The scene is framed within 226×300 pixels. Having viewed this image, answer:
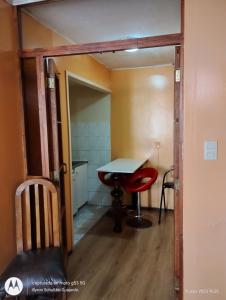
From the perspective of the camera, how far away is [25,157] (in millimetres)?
2135

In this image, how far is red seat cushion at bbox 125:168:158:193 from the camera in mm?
3668

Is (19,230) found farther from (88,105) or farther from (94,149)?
(88,105)

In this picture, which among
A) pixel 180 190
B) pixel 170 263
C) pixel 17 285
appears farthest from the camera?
pixel 170 263

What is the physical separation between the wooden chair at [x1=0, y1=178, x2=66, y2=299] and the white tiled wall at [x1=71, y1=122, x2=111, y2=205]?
2.41 meters

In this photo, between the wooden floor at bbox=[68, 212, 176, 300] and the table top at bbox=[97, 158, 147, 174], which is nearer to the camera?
the wooden floor at bbox=[68, 212, 176, 300]

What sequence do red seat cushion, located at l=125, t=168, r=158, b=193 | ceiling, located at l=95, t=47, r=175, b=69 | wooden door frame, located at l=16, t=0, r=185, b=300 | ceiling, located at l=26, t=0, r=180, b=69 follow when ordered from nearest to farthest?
wooden door frame, located at l=16, t=0, r=185, b=300
ceiling, located at l=26, t=0, r=180, b=69
ceiling, located at l=95, t=47, r=175, b=69
red seat cushion, located at l=125, t=168, r=158, b=193

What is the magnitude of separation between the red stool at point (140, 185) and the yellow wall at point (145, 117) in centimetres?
49

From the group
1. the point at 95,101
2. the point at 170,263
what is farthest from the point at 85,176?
the point at 170,263

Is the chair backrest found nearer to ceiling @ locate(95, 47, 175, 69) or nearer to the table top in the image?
the table top

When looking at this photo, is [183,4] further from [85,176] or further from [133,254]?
[85,176]

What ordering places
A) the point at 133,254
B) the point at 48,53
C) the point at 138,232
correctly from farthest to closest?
the point at 138,232
the point at 133,254
the point at 48,53

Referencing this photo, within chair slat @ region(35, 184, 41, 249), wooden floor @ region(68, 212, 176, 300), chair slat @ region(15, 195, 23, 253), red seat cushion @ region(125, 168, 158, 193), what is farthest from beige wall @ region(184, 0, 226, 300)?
red seat cushion @ region(125, 168, 158, 193)

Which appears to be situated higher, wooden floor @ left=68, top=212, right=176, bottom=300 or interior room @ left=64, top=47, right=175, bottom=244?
interior room @ left=64, top=47, right=175, bottom=244

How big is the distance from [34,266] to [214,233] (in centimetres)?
122
